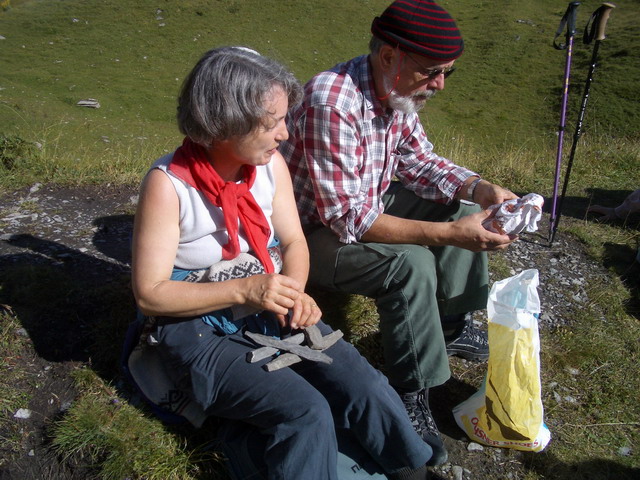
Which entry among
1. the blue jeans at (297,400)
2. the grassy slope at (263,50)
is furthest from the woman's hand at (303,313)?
the grassy slope at (263,50)

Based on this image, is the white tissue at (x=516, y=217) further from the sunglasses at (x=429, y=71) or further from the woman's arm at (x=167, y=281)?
the woman's arm at (x=167, y=281)

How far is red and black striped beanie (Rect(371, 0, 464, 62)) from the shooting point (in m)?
2.41

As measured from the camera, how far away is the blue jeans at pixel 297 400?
1900 mm

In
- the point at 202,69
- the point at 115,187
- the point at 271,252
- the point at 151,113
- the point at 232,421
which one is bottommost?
the point at 151,113

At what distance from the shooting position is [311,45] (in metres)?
12.8

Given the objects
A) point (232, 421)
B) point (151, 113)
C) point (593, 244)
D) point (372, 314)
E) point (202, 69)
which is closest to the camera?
point (202, 69)

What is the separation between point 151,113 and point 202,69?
7709 millimetres

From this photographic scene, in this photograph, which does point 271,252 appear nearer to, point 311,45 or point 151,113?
point 151,113

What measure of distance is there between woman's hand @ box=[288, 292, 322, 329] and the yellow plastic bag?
786 mm

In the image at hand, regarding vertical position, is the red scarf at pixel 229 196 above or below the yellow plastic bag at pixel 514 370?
above

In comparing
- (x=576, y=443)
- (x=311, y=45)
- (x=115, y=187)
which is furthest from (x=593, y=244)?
(x=311, y=45)

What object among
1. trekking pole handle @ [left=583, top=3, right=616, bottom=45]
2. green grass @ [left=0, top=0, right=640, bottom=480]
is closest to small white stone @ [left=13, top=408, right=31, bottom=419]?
green grass @ [left=0, top=0, right=640, bottom=480]

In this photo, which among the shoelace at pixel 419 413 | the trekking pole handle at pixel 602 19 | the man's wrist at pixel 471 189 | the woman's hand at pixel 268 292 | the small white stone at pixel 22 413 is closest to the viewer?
the woman's hand at pixel 268 292

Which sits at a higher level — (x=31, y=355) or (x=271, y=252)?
(x=271, y=252)
